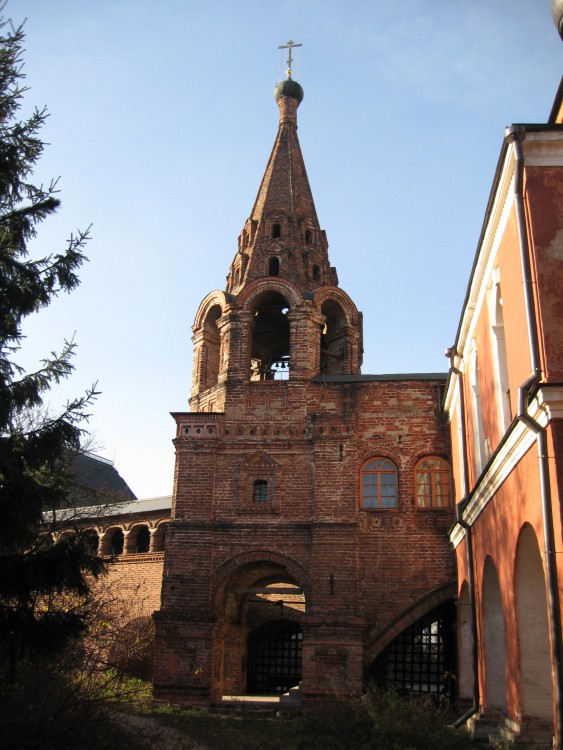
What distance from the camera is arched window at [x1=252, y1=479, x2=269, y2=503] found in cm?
1775

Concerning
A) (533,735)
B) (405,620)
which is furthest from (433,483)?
(533,735)

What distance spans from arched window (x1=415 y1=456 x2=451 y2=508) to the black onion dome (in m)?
12.7

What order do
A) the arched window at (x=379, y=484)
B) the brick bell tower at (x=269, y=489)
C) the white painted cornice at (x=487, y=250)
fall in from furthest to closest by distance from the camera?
the arched window at (x=379, y=484), the brick bell tower at (x=269, y=489), the white painted cornice at (x=487, y=250)

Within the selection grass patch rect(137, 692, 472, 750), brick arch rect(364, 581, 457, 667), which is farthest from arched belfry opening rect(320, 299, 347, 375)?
grass patch rect(137, 692, 472, 750)

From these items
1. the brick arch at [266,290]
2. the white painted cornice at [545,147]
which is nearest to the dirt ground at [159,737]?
the white painted cornice at [545,147]

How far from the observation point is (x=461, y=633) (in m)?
15.4

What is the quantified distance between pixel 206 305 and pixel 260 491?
5.48m

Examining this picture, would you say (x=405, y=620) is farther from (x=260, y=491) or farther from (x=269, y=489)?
(x=260, y=491)

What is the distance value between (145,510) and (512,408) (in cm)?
1647

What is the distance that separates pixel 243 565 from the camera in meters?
17.2

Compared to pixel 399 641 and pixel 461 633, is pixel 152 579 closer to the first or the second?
pixel 399 641

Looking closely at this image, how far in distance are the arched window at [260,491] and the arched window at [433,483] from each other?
135 inches

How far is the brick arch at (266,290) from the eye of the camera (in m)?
19.5

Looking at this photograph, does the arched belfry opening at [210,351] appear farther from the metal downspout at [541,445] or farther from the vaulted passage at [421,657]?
the metal downspout at [541,445]
